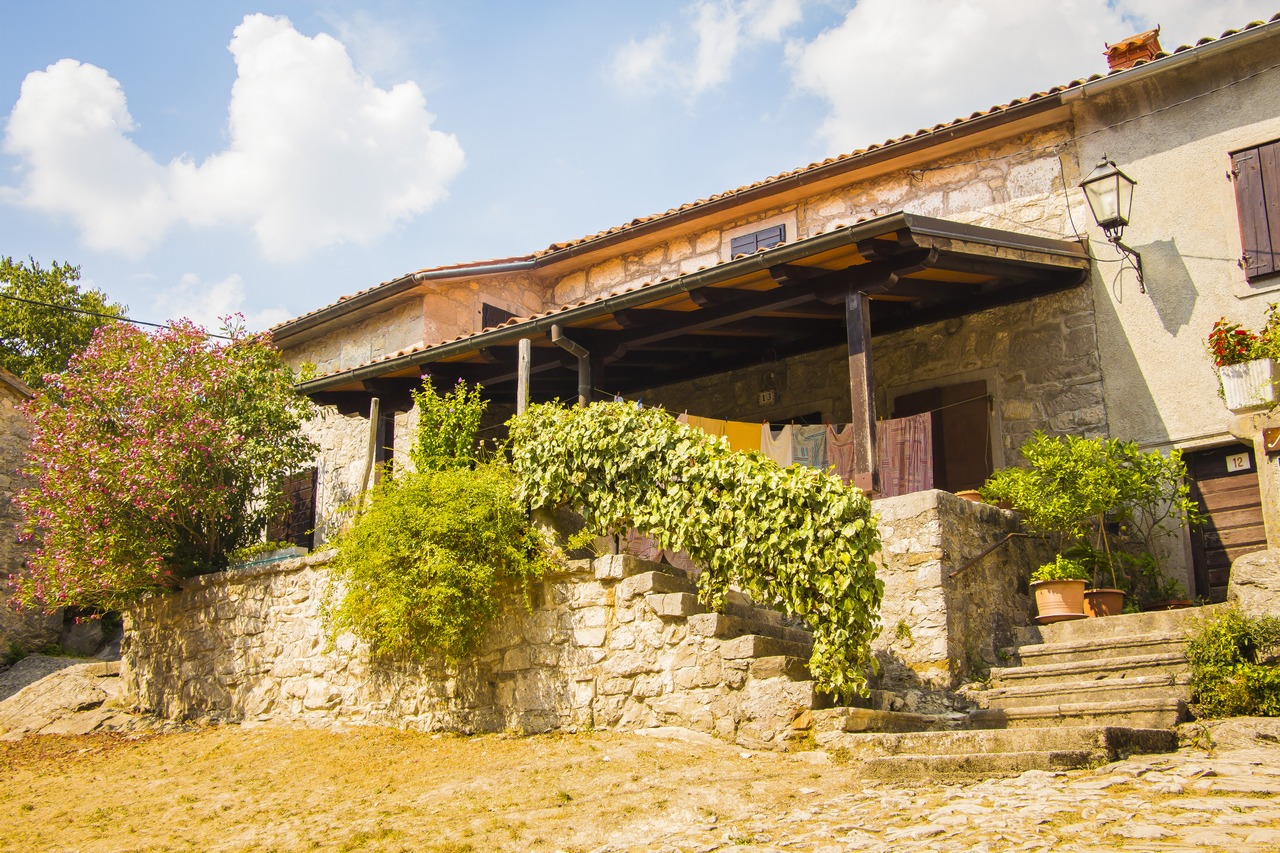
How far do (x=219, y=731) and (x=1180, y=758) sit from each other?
7.27m

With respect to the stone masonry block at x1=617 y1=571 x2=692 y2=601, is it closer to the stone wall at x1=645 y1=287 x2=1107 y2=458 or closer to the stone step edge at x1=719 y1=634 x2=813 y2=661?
the stone step edge at x1=719 y1=634 x2=813 y2=661

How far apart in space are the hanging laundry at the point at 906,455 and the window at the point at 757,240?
360 centimetres

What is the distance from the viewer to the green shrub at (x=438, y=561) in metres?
→ 7.42

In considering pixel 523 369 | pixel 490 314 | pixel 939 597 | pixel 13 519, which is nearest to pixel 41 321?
pixel 13 519

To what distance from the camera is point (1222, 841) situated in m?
3.71

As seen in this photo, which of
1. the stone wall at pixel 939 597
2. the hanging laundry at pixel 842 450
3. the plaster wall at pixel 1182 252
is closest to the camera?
the stone wall at pixel 939 597

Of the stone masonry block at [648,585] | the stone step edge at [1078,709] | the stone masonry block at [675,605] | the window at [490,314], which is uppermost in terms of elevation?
the window at [490,314]

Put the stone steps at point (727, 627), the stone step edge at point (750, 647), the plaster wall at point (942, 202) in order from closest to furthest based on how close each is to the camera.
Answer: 1. the stone step edge at point (750, 647)
2. the stone steps at point (727, 627)
3. the plaster wall at point (942, 202)

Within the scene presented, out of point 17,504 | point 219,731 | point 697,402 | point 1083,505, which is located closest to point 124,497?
point 219,731

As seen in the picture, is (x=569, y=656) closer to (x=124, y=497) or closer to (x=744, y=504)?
(x=744, y=504)

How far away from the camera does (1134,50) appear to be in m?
10.1

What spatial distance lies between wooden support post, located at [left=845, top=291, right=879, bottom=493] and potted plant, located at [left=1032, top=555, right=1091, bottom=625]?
138cm

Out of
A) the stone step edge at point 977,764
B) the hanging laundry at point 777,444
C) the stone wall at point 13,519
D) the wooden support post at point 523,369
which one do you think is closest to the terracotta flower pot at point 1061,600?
the hanging laundry at point 777,444

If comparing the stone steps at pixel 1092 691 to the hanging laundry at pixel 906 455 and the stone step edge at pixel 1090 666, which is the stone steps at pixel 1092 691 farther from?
the hanging laundry at pixel 906 455
